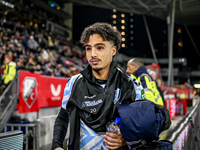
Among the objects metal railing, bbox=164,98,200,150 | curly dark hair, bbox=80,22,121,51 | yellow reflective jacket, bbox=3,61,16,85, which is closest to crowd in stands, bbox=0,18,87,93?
yellow reflective jacket, bbox=3,61,16,85

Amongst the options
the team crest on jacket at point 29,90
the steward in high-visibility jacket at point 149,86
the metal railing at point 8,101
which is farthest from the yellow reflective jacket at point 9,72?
the steward in high-visibility jacket at point 149,86

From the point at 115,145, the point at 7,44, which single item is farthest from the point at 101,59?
the point at 7,44

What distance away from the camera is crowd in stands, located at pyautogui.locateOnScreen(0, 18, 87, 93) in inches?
363

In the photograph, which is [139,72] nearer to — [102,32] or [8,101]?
[102,32]

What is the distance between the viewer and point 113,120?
1.46 metres

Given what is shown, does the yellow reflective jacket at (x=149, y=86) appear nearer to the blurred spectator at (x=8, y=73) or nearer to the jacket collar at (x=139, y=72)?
the jacket collar at (x=139, y=72)

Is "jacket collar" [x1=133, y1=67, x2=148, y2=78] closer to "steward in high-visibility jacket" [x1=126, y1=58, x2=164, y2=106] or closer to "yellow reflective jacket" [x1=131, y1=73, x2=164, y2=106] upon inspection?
"steward in high-visibility jacket" [x1=126, y1=58, x2=164, y2=106]

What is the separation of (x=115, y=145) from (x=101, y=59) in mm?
657

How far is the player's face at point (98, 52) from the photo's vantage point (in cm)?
164

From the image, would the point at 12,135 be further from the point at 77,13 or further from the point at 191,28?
Answer: the point at 191,28

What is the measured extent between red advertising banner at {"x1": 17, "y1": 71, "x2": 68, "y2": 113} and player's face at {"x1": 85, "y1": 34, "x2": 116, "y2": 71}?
4790 millimetres

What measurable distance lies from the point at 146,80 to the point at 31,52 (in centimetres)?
958

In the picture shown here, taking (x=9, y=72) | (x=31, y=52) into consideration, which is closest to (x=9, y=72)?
(x=9, y=72)

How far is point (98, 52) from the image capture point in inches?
64.8
